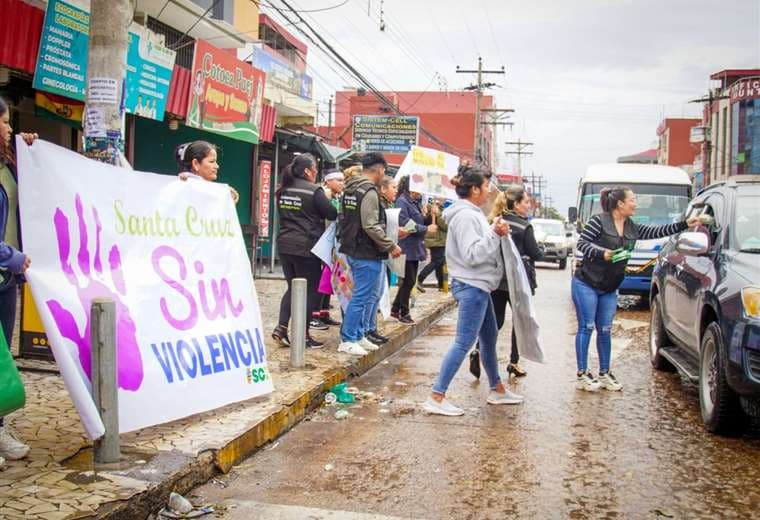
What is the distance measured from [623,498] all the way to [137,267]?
3106mm

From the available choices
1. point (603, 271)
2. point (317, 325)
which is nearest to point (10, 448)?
point (603, 271)

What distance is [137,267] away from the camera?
4.72 meters

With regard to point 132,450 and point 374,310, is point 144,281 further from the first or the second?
point 374,310

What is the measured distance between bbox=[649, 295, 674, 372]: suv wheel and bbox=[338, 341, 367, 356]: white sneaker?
2.99m

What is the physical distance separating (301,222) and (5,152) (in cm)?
371

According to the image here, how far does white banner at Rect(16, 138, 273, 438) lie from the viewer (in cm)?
406

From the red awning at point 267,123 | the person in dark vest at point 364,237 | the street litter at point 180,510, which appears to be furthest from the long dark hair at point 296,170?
the red awning at point 267,123

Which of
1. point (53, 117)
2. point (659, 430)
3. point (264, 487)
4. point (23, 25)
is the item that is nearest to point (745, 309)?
point (659, 430)

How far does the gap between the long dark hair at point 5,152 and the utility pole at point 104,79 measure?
198cm

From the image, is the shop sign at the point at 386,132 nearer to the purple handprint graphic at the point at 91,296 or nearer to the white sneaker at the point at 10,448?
the purple handprint graphic at the point at 91,296

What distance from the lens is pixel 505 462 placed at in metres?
4.79

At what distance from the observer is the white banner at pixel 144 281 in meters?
4.06

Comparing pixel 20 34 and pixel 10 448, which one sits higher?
pixel 20 34

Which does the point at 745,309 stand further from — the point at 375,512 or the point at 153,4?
the point at 153,4
